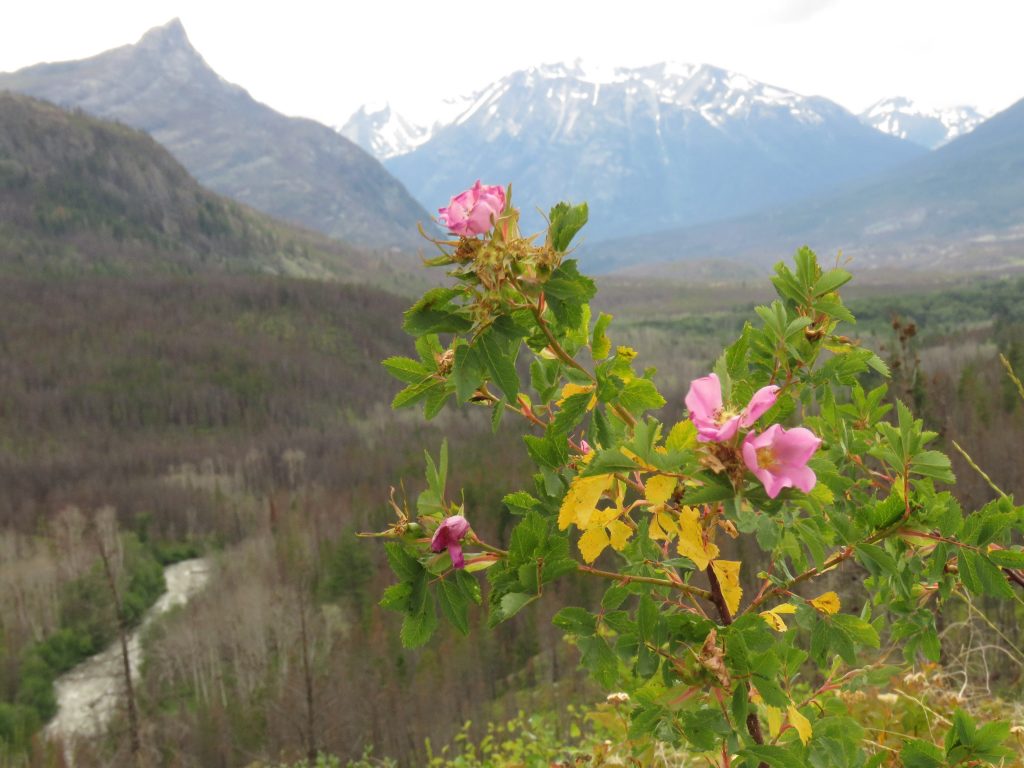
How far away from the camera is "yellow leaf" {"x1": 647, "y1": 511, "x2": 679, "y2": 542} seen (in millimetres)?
1466

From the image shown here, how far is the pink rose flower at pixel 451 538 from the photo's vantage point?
139cm

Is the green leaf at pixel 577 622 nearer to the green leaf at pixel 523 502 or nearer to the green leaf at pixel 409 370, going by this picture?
the green leaf at pixel 523 502

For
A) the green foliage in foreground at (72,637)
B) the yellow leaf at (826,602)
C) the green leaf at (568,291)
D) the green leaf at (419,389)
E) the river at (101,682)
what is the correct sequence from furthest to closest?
1. the green foliage in foreground at (72,637)
2. the river at (101,682)
3. the yellow leaf at (826,602)
4. the green leaf at (419,389)
5. the green leaf at (568,291)

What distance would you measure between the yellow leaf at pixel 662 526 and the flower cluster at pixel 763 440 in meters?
0.28

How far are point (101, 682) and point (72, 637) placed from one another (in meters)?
3.98

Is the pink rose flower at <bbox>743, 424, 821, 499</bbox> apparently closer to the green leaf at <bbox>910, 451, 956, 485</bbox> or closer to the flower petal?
the flower petal

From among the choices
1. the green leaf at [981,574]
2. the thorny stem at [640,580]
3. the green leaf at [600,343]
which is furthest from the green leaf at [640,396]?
the green leaf at [981,574]

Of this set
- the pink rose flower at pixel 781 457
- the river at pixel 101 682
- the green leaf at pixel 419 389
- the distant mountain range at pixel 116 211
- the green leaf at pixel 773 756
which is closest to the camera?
the pink rose flower at pixel 781 457

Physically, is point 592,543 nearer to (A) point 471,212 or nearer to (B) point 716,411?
(B) point 716,411

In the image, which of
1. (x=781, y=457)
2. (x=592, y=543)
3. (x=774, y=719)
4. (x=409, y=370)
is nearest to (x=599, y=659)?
(x=592, y=543)

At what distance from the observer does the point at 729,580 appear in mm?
1667

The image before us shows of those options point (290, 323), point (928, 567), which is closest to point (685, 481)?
point (928, 567)

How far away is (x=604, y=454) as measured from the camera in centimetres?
126

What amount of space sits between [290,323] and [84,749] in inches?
3964
